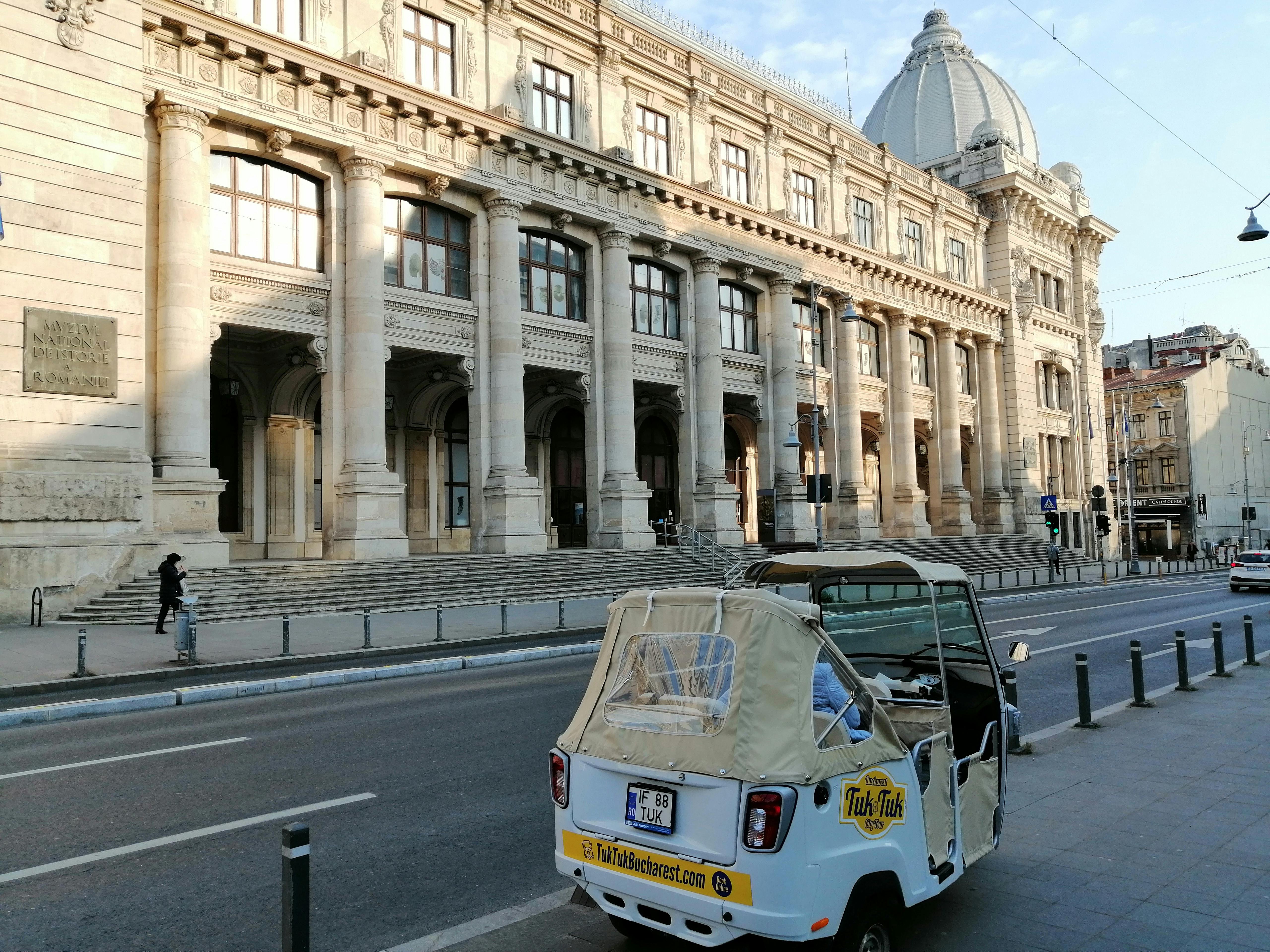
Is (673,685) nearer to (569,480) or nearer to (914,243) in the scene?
(569,480)

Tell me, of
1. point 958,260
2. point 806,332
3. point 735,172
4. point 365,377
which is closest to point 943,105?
point 958,260

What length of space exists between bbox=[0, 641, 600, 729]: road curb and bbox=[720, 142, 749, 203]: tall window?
25574mm

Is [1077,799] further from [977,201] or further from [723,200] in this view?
[977,201]

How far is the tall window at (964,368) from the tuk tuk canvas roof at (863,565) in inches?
1887

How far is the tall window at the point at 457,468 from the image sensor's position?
33.2 meters

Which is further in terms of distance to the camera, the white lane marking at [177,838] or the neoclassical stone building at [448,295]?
the neoclassical stone building at [448,295]

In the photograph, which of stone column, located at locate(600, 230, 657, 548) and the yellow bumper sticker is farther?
stone column, located at locate(600, 230, 657, 548)

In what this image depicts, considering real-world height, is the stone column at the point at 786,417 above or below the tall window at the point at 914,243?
below

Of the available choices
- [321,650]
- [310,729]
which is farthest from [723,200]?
[310,729]

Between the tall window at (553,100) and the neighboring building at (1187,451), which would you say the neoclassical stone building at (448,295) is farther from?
the neighboring building at (1187,451)

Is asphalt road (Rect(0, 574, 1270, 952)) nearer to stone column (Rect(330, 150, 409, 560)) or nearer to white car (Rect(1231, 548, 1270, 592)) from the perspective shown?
stone column (Rect(330, 150, 409, 560))

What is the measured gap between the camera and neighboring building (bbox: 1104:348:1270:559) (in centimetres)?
7138

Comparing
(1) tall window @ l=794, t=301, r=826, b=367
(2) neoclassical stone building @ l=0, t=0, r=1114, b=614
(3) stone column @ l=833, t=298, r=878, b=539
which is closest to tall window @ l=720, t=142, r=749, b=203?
(2) neoclassical stone building @ l=0, t=0, r=1114, b=614

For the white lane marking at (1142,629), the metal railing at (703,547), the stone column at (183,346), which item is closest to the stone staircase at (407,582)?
the metal railing at (703,547)
